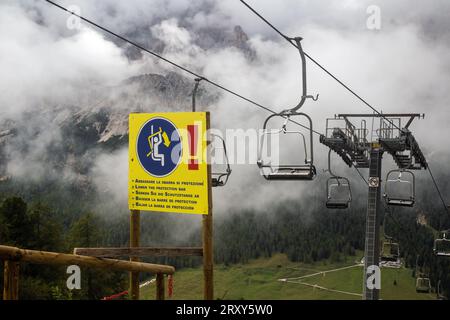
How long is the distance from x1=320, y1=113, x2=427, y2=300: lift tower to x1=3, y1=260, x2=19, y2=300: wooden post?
18.6 metres

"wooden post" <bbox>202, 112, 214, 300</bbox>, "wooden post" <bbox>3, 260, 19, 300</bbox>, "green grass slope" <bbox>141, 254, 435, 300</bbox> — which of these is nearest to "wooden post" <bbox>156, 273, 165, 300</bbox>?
"wooden post" <bbox>202, 112, 214, 300</bbox>

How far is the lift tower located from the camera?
2259 cm

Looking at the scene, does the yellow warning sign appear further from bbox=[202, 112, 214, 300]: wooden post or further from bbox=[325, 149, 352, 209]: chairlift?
bbox=[325, 149, 352, 209]: chairlift

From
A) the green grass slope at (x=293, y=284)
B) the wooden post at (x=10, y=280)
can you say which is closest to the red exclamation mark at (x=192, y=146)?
the wooden post at (x=10, y=280)

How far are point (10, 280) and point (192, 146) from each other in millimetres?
3693

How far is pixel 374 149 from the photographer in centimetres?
2397

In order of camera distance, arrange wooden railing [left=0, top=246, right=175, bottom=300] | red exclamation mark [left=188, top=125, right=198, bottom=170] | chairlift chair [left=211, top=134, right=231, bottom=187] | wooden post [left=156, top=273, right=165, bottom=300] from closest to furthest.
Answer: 1. wooden railing [left=0, top=246, right=175, bottom=300]
2. wooden post [left=156, top=273, right=165, bottom=300]
3. red exclamation mark [left=188, top=125, right=198, bottom=170]
4. chairlift chair [left=211, top=134, right=231, bottom=187]

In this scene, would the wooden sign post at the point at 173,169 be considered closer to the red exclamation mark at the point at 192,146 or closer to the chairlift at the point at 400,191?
the red exclamation mark at the point at 192,146

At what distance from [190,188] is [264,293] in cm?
17268

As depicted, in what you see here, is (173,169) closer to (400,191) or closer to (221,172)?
(221,172)

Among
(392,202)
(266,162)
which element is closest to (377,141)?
(392,202)

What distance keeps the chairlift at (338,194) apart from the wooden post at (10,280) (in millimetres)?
14700

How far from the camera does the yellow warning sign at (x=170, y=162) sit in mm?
7863

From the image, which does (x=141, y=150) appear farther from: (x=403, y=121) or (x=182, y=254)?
(x=403, y=121)
